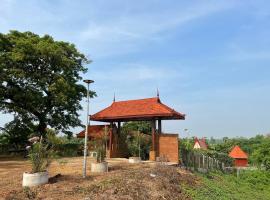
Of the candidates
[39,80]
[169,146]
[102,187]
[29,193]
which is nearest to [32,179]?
[29,193]

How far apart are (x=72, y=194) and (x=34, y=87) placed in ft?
63.1

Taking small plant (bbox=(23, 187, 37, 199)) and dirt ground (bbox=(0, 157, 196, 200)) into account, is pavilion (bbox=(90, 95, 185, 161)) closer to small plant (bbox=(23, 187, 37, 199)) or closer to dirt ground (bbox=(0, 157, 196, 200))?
dirt ground (bbox=(0, 157, 196, 200))

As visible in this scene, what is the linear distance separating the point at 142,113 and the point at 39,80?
10.9 meters

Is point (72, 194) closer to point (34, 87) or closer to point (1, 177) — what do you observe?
point (1, 177)

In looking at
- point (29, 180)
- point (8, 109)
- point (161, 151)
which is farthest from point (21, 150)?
point (29, 180)

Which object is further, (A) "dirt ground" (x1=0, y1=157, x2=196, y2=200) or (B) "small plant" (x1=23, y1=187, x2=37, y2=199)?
(A) "dirt ground" (x1=0, y1=157, x2=196, y2=200)

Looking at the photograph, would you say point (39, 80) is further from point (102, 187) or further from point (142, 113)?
point (102, 187)

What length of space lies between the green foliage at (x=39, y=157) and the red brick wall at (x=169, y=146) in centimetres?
974

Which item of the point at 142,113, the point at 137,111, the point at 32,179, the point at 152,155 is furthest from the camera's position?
the point at 137,111

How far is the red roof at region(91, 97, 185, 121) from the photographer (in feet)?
63.4

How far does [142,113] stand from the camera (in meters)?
19.8

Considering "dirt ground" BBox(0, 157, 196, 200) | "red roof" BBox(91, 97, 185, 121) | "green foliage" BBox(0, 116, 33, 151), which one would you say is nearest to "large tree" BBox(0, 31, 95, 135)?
"green foliage" BBox(0, 116, 33, 151)

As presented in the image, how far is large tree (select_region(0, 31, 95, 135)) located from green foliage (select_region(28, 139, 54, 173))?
51.1ft

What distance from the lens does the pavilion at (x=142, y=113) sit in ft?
63.7
